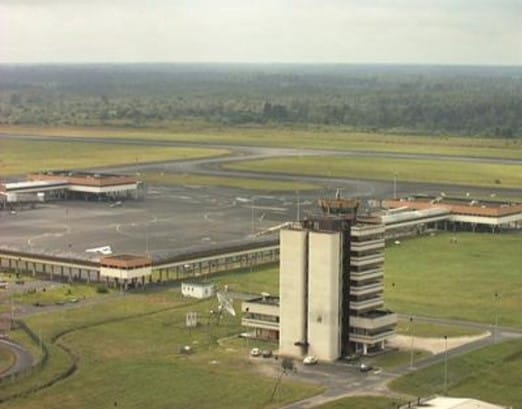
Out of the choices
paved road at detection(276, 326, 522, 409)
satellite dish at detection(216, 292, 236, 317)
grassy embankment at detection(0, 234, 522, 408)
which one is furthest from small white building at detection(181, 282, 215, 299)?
paved road at detection(276, 326, 522, 409)

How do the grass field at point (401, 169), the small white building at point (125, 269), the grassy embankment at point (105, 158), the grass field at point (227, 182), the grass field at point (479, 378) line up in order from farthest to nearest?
the grass field at point (401, 169) → the grassy embankment at point (105, 158) → the grass field at point (227, 182) → the small white building at point (125, 269) → the grass field at point (479, 378)

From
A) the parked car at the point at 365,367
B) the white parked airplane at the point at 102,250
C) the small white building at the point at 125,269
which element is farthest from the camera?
the white parked airplane at the point at 102,250

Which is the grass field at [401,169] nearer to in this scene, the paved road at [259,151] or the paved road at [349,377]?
the paved road at [259,151]

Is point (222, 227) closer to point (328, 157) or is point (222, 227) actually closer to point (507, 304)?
point (507, 304)

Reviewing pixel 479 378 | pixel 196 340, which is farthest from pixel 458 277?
pixel 479 378

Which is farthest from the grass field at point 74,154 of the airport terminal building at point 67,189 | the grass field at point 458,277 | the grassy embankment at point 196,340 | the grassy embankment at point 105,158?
the grassy embankment at point 196,340

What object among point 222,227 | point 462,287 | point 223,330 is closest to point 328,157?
point 222,227
